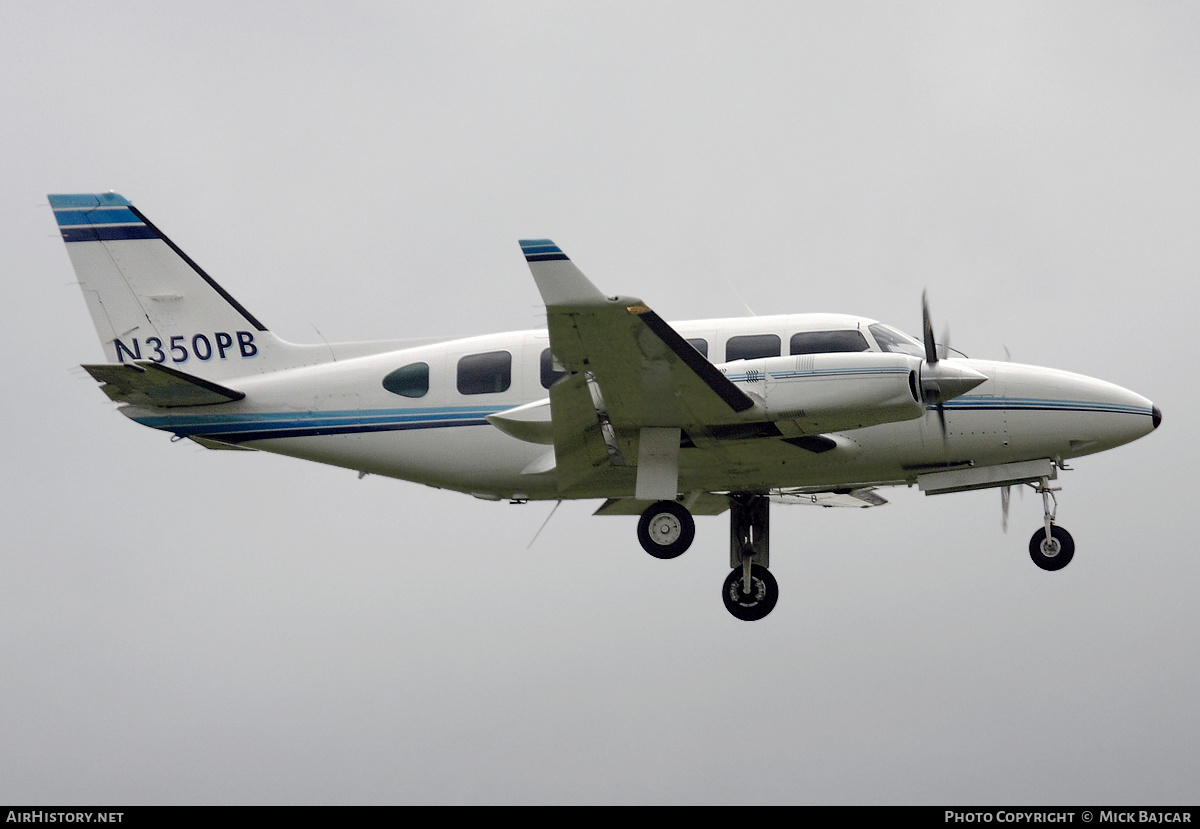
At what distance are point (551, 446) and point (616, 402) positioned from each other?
2.21 metres

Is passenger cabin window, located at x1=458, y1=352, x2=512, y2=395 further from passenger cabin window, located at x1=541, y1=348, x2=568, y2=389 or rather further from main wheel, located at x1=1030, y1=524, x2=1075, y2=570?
main wheel, located at x1=1030, y1=524, x2=1075, y2=570

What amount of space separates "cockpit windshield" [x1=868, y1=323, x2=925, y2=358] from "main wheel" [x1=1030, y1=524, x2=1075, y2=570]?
2.87 m

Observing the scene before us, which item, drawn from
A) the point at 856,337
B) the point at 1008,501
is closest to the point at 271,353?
the point at 856,337

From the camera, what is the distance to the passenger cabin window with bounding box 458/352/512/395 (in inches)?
739

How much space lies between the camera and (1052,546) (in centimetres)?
1783

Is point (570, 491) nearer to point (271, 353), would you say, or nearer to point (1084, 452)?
point (271, 353)

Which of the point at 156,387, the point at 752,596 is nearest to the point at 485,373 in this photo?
the point at 156,387

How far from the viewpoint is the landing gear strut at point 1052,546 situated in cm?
1780

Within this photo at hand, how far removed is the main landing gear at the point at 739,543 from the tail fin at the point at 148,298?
21.9 feet

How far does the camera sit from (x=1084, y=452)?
17875 millimetres

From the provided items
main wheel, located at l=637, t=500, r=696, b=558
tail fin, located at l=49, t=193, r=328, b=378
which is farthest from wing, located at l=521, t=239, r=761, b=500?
tail fin, located at l=49, t=193, r=328, b=378

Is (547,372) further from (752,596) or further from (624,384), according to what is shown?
(752,596)
